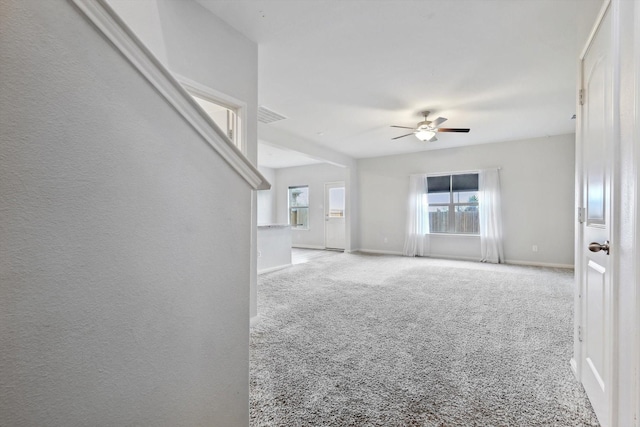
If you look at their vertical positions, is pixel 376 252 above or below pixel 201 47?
below

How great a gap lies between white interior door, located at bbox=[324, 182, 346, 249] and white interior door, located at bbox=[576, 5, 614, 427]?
6.31 metres

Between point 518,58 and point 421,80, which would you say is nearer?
point 518,58

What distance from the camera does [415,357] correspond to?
2.01 metres

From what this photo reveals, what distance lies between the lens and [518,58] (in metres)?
2.85

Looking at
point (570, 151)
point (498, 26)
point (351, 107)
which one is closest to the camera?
point (498, 26)

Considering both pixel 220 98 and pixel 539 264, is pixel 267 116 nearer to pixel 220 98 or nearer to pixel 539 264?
pixel 220 98

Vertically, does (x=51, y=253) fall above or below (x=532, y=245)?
above

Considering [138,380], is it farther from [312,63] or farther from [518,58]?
[518,58]

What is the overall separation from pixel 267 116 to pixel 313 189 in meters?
4.19

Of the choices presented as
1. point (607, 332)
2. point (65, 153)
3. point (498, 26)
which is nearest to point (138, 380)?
point (65, 153)

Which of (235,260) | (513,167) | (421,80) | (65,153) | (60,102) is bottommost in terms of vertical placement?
(235,260)

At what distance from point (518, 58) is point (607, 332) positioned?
2662 mm

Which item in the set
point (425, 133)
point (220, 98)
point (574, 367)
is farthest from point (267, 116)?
point (574, 367)

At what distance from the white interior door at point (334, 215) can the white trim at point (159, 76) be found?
698 centimetres
